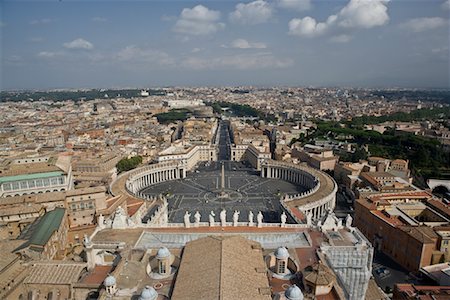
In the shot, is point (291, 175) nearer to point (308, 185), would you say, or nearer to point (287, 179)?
point (287, 179)

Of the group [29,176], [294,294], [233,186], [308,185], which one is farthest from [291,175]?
[294,294]

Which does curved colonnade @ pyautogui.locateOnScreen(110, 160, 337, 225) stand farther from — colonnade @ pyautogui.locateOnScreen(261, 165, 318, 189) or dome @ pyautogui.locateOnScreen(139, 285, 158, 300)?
dome @ pyautogui.locateOnScreen(139, 285, 158, 300)

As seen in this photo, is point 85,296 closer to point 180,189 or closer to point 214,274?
point 214,274

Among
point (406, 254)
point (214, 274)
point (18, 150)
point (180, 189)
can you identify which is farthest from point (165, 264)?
point (18, 150)

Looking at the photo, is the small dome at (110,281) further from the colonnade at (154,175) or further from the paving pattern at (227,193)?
the colonnade at (154,175)

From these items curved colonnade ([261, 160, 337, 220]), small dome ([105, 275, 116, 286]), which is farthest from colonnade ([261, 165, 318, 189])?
small dome ([105, 275, 116, 286])

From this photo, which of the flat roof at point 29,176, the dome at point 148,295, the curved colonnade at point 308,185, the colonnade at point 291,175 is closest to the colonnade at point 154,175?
the flat roof at point 29,176
